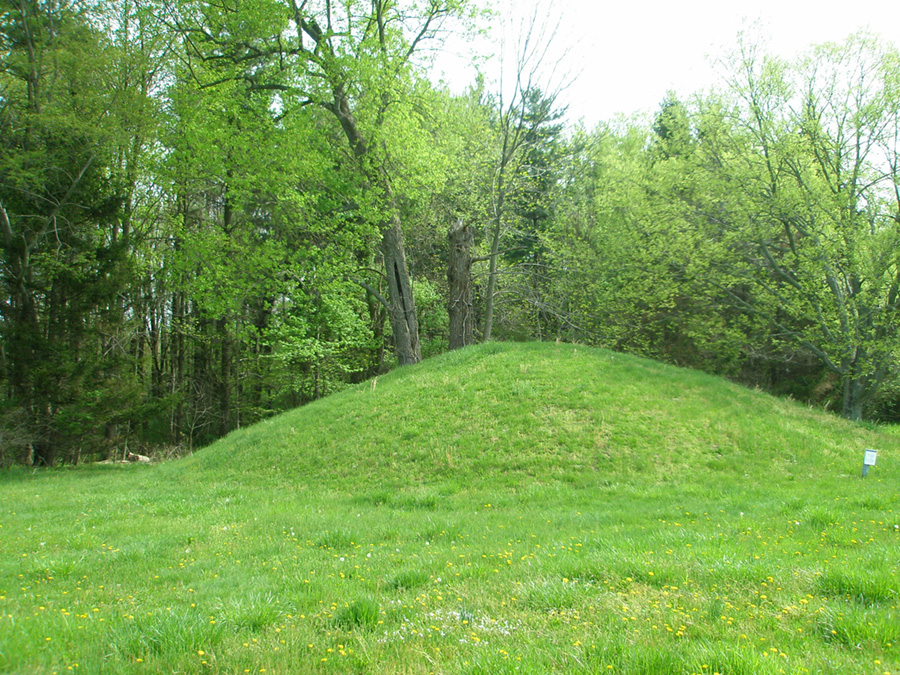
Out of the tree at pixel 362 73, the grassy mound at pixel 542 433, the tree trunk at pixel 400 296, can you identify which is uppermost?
the tree at pixel 362 73

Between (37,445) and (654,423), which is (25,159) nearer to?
(37,445)

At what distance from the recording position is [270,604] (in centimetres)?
428

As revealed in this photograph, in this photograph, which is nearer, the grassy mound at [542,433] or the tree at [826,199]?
the grassy mound at [542,433]

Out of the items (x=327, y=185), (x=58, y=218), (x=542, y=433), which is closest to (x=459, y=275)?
(x=327, y=185)

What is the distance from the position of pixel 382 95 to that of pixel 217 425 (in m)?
21.8

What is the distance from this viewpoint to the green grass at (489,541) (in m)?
3.34

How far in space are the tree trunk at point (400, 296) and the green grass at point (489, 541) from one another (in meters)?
3.29

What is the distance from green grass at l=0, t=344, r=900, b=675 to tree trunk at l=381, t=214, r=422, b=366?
3.29m

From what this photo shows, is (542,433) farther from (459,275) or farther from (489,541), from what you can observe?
(459,275)

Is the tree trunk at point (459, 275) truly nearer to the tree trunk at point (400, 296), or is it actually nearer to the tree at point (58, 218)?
the tree trunk at point (400, 296)

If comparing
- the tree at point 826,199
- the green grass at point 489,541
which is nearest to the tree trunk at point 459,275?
the green grass at point 489,541

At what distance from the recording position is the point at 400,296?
64.0ft

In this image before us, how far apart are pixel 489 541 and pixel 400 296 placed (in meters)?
13.6

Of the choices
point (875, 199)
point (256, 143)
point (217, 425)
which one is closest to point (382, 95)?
point (256, 143)
